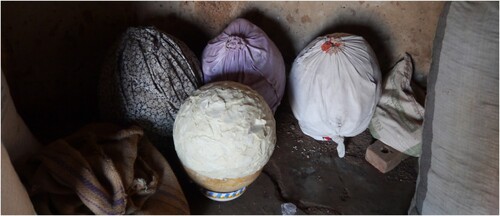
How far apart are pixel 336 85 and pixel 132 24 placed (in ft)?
2.78

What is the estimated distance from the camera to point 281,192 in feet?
5.78

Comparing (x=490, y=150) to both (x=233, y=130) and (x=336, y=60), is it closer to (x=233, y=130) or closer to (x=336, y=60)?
(x=336, y=60)

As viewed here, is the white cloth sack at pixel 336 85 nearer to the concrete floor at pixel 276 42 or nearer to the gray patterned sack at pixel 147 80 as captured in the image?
the concrete floor at pixel 276 42

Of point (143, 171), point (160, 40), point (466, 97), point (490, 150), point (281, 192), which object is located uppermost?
point (160, 40)

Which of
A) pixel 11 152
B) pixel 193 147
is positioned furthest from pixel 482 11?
pixel 11 152

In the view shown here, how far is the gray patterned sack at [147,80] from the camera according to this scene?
1659mm

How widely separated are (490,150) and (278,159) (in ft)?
2.47

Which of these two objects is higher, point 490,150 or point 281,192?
point 490,150

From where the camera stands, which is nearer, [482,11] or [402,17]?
[482,11]

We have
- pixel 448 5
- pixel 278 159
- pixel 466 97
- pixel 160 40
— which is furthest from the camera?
pixel 278 159

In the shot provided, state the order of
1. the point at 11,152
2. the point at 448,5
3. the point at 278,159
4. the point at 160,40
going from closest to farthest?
the point at 11,152 < the point at 448,5 < the point at 160,40 < the point at 278,159

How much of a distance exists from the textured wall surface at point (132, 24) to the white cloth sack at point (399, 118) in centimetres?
18

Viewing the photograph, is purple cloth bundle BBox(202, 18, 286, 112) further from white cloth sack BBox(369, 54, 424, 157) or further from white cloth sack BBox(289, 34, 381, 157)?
white cloth sack BBox(369, 54, 424, 157)

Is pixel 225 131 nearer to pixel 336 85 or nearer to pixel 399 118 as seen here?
pixel 336 85
